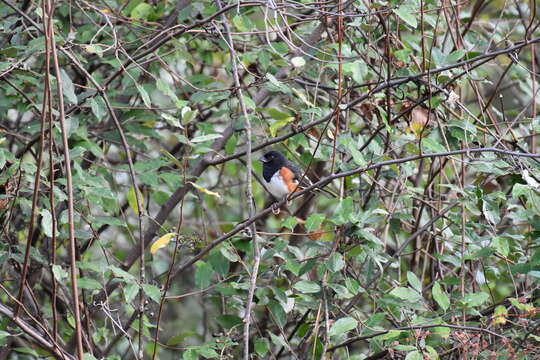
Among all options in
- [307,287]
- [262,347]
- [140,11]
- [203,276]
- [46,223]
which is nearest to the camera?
[46,223]

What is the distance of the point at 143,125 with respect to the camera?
11.2 ft

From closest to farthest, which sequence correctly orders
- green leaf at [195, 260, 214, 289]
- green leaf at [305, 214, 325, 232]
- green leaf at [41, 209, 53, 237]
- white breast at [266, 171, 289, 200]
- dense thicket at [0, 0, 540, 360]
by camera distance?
green leaf at [41, 209, 53, 237] → dense thicket at [0, 0, 540, 360] → green leaf at [305, 214, 325, 232] → green leaf at [195, 260, 214, 289] → white breast at [266, 171, 289, 200]

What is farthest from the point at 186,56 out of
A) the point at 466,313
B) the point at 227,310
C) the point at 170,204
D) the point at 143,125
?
the point at 466,313

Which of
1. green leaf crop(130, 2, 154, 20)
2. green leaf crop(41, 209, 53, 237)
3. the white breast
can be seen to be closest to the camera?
green leaf crop(41, 209, 53, 237)

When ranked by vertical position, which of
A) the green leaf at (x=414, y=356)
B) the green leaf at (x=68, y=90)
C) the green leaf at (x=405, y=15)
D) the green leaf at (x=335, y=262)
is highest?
the green leaf at (x=405, y=15)

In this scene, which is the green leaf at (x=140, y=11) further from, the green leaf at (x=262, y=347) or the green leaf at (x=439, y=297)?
the green leaf at (x=439, y=297)

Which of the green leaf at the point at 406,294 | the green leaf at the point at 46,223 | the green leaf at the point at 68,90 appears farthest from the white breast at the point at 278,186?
the green leaf at the point at 46,223

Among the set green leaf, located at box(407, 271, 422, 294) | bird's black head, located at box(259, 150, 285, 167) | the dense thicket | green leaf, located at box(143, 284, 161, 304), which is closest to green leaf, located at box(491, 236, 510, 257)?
the dense thicket

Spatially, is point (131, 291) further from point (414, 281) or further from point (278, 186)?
point (278, 186)

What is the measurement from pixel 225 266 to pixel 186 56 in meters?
0.98

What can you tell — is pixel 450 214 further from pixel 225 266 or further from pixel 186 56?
pixel 186 56

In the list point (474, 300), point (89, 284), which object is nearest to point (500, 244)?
point (474, 300)

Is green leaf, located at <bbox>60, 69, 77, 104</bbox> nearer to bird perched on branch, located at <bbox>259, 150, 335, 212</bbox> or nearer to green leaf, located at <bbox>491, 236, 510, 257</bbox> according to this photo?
bird perched on branch, located at <bbox>259, 150, 335, 212</bbox>

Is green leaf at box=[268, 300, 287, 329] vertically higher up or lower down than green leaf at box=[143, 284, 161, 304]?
lower down
